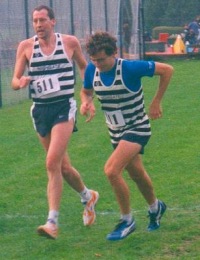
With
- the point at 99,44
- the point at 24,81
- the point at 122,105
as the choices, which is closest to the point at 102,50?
the point at 99,44

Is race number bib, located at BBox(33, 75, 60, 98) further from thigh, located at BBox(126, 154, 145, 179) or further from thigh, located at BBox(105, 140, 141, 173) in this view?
thigh, located at BBox(126, 154, 145, 179)

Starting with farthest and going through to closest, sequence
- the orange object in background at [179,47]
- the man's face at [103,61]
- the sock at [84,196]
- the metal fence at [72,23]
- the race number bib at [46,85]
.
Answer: the orange object in background at [179,47], the metal fence at [72,23], the sock at [84,196], the race number bib at [46,85], the man's face at [103,61]

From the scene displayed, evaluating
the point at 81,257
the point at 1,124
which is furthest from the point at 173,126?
the point at 81,257

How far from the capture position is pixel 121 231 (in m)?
7.71

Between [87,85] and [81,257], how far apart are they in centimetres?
156

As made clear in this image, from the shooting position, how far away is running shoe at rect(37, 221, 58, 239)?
290 inches

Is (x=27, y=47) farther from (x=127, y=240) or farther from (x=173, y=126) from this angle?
(x=173, y=126)

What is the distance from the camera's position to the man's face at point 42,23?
815cm

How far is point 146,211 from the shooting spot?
8.82m

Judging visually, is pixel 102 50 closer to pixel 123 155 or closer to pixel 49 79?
pixel 49 79

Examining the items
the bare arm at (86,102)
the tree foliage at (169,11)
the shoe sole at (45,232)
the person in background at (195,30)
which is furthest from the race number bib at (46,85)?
the tree foliage at (169,11)

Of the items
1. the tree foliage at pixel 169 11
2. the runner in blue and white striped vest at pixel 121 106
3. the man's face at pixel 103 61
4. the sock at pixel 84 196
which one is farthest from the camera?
the tree foliage at pixel 169 11

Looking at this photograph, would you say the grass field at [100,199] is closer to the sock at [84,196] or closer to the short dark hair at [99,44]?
the sock at [84,196]

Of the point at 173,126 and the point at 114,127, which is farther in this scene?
the point at 173,126
